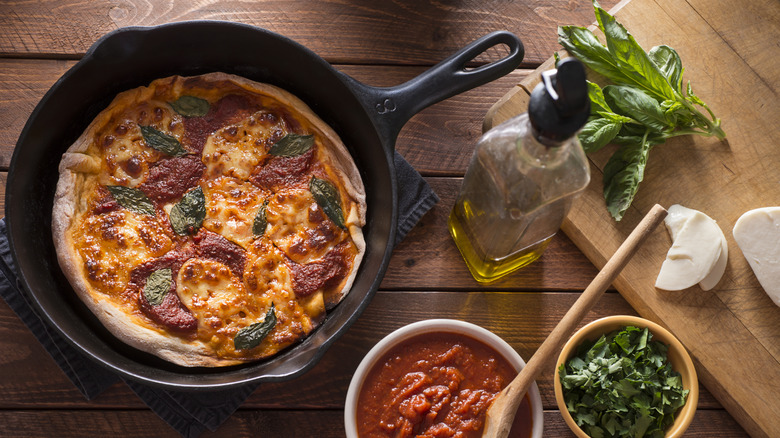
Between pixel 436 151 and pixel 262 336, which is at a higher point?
pixel 436 151

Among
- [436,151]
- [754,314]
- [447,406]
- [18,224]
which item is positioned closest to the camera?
[18,224]

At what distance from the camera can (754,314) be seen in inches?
102

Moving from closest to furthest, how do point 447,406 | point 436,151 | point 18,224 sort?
1. point 18,224
2. point 447,406
3. point 436,151

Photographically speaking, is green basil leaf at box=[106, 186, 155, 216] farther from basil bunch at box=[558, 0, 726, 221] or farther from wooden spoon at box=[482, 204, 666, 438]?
basil bunch at box=[558, 0, 726, 221]

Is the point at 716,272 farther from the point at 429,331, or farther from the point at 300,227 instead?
the point at 300,227

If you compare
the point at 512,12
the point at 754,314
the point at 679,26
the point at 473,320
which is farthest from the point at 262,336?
the point at 679,26

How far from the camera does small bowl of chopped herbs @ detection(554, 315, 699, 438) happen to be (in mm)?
2395

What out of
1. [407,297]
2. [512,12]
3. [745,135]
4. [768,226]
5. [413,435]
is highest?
[512,12]

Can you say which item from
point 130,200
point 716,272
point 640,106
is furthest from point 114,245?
point 716,272

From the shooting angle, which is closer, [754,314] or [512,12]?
[754,314]

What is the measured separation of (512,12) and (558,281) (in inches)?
48.5

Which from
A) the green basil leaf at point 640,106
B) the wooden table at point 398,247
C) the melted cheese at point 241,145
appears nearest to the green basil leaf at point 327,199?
the melted cheese at point 241,145

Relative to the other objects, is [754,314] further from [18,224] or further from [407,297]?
[18,224]

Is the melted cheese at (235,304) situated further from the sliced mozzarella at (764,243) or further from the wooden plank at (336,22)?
the sliced mozzarella at (764,243)
